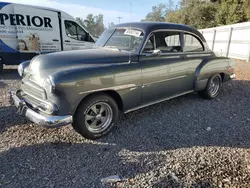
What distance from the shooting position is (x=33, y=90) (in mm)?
3115

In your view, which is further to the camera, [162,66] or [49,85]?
[162,66]

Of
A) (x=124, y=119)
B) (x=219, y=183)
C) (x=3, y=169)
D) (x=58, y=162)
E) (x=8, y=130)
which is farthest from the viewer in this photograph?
(x=124, y=119)

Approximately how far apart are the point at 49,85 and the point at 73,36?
697cm

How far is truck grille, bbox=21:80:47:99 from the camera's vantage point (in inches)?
114

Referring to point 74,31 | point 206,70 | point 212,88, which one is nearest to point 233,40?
point 212,88

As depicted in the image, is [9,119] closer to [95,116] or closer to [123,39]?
[95,116]

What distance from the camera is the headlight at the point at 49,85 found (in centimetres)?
268

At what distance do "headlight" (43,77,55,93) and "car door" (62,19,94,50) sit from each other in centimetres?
630

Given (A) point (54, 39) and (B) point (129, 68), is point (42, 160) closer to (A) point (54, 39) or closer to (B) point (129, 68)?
(B) point (129, 68)

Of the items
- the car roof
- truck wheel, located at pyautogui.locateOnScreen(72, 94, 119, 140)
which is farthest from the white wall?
truck wheel, located at pyautogui.locateOnScreen(72, 94, 119, 140)

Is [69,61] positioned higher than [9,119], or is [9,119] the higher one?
[69,61]

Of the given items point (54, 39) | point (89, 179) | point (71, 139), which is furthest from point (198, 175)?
point (54, 39)

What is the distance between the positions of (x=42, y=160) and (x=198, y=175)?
2.08m

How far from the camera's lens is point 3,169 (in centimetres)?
252
